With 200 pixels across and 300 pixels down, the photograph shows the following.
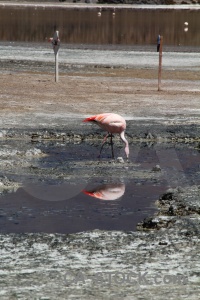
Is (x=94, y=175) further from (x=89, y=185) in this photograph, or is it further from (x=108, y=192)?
(x=108, y=192)

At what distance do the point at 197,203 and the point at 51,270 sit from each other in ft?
10.9

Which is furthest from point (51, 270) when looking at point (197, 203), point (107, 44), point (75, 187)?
point (107, 44)

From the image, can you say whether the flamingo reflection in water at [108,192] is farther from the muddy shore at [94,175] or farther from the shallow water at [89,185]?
the muddy shore at [94,175]

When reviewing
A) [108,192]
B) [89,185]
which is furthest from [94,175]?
[108,192]

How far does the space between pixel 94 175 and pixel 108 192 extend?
1.21 meters

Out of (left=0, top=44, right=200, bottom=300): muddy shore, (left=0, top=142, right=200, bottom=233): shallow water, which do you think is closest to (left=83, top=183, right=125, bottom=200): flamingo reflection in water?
(left=0, top=142, right=200, bottom=233): shallow water

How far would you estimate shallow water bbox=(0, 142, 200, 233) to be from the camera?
1110 cm

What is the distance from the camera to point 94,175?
14039 millimetres

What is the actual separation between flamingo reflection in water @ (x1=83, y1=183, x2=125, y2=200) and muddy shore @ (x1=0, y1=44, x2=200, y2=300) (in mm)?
670

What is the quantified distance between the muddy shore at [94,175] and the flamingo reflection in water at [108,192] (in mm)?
670

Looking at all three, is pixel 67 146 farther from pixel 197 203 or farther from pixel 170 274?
pixel 170 274

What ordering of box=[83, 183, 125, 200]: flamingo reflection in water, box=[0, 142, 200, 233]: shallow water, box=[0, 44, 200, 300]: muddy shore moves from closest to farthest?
1. box=[0, 44, 200, 300]: muddy shore
2. box=[0, 142, 200, 233]: shallow water
3. box=[83, 183, 125, 200]: flamingo reflection in water

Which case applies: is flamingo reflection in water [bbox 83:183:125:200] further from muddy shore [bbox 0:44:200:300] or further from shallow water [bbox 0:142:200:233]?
muddy shore [bbox 0:44:200:300]

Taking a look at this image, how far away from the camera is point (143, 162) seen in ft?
50.4
